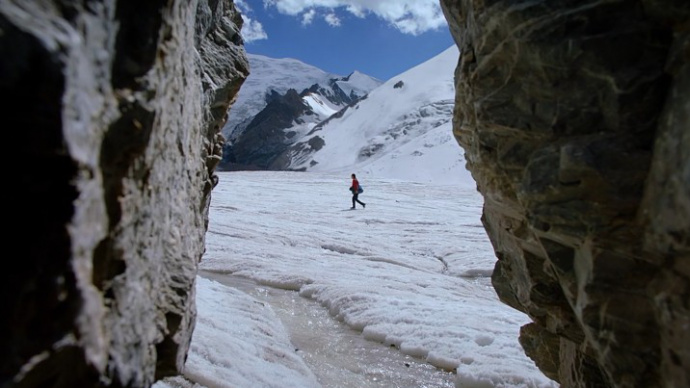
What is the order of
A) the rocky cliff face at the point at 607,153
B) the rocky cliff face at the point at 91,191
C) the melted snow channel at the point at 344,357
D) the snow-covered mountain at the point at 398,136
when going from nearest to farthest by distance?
the rocky cliff face at the point at 91,191 → the rocky cliff face at the point at 607,153 → the melted snow channel at the point at 344,357 → the snow-covered mountain at the point at 398,136

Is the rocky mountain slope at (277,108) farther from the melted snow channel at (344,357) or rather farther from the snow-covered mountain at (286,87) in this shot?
the melted snow channel at (344,357)

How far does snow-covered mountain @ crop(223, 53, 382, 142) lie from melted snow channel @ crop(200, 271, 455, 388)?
95.7 m

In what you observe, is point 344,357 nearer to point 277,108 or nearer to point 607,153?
point 607,153

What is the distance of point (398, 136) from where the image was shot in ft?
243

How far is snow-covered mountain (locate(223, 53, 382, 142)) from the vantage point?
400ft

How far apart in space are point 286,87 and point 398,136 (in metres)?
84.5

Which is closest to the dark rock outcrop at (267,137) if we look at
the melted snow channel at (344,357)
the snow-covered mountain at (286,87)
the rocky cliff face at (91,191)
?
the snow-covered mountain at (286,87)

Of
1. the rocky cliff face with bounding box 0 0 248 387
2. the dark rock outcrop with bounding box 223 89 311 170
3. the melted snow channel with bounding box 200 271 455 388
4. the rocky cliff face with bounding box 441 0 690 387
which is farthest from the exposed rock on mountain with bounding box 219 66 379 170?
the rocky cliff face with bounding box 0 0 248 387

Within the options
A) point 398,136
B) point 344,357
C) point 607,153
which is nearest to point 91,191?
point 607,153

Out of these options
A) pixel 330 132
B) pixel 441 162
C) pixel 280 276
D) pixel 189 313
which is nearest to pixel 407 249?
pixel 280 276

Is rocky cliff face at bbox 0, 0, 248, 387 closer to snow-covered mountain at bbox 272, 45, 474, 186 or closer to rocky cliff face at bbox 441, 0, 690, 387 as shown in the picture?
rocky cliff face at bbox 441, 0, 690, 387

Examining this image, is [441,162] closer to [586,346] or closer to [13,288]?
[586,346]

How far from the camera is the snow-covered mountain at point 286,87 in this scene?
121875 mm

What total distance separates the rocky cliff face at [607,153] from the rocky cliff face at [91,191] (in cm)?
351
